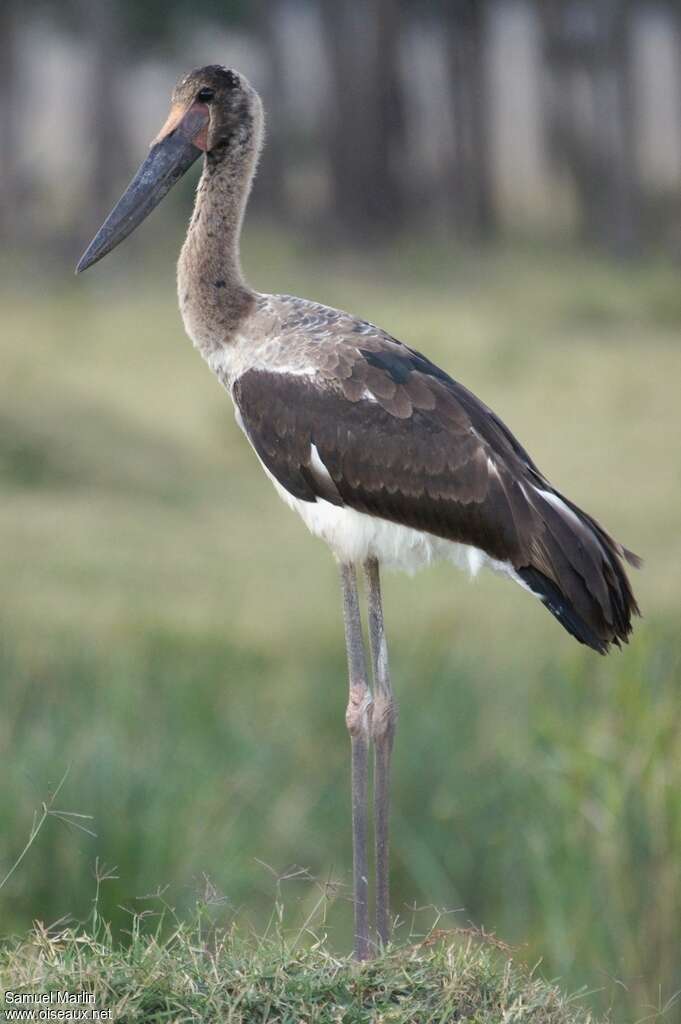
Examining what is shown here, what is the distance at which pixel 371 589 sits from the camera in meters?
4.30

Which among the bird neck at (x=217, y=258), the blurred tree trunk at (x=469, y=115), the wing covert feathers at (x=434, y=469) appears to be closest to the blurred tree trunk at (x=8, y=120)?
the blurred tree trunk at (x=469, y=115)

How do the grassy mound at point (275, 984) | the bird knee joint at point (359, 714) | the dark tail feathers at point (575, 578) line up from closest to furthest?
the grassy mound at point (275, 984)
the dark tail feathers at point (575, 578)
the bird knee joint at point (359, 714)

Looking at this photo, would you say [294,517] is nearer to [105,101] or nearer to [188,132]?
[188,132]

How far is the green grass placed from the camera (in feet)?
18.5

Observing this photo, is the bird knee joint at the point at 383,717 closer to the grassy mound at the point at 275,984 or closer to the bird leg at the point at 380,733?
the bird leg at the point at 380,733

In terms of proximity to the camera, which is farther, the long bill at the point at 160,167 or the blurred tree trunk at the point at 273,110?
the blurred tree trunk at the point at 273,110

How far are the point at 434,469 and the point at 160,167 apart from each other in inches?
38.0

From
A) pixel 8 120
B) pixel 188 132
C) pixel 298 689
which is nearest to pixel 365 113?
pixel 8 120

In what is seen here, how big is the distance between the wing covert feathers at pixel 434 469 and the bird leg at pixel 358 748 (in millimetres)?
237

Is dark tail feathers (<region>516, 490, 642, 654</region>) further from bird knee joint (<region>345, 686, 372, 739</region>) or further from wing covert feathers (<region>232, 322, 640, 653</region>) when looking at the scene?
bird knee joint (<region>345, 686, 372, 739</region>)

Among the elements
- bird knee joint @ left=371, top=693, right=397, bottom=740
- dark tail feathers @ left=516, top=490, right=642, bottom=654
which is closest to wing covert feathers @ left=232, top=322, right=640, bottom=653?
dark tail feathers @ left=516, top=490, right=642, bottom=654

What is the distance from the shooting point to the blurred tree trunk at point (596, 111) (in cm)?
1892

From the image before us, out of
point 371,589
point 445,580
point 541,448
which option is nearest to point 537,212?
point 541,448

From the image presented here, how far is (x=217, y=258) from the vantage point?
435 centimetres
